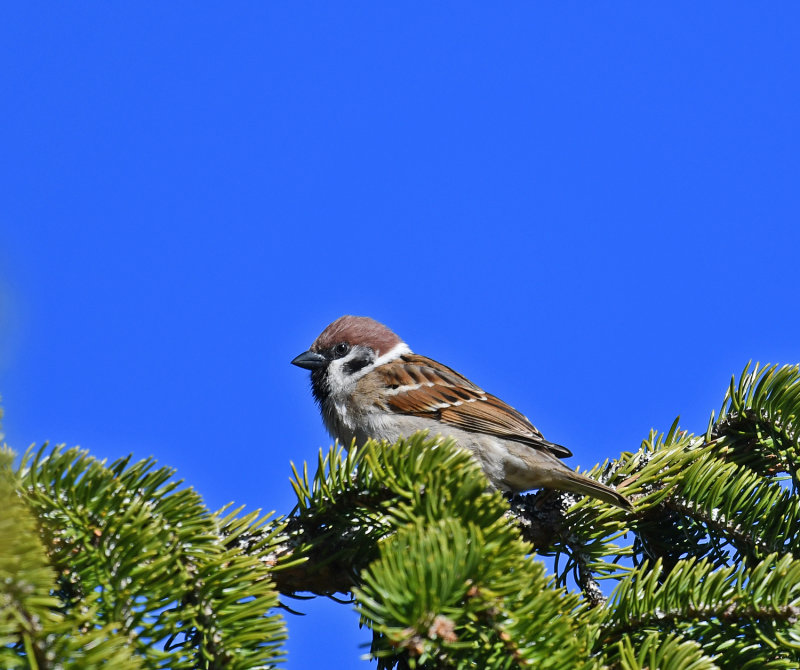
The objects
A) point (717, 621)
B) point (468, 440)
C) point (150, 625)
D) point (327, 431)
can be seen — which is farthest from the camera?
point (327, 431)

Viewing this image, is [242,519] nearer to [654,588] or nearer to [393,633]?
[393,633]

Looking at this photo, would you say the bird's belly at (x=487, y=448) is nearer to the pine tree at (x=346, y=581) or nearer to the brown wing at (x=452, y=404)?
the brown wing at (x=452, y=404)

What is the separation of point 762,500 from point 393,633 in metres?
1.03

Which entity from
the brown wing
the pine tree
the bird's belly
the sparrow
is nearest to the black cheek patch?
the sparrow

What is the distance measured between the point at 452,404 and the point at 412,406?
0.55 feet

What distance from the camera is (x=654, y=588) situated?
131 cm

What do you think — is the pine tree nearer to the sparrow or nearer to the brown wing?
the sparrow

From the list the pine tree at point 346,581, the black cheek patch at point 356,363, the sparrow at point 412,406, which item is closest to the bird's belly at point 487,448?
the sparrow at point 412,406

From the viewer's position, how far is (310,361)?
3400 mm

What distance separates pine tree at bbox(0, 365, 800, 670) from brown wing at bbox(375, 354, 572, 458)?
4.93 feet

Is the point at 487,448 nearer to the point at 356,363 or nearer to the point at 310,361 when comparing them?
the point at 356,363

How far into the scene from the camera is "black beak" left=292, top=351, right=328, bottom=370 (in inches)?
134

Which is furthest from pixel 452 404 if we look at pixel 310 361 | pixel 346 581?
pixel 346 581

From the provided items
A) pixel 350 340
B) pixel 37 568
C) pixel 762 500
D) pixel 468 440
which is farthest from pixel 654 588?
pixel 350 340
